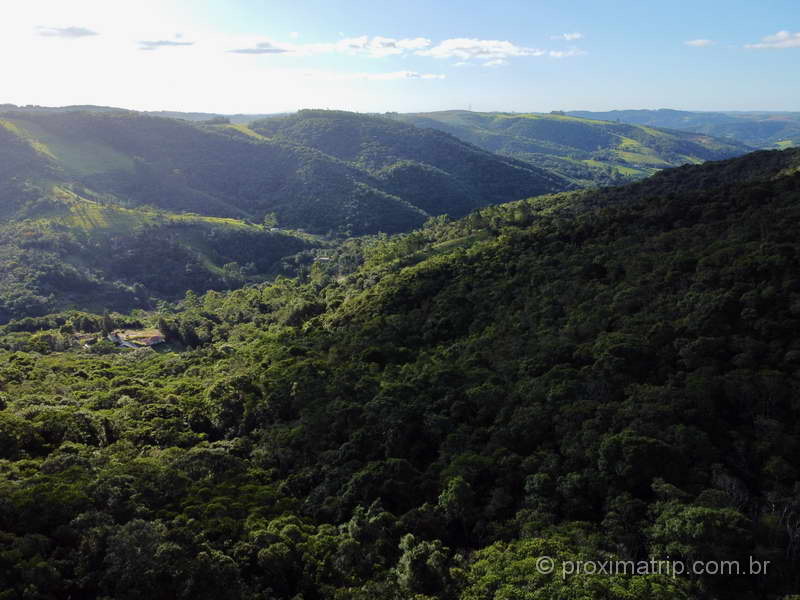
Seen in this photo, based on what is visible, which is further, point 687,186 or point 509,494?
point 687,186

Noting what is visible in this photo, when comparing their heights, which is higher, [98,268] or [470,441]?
[470,441]

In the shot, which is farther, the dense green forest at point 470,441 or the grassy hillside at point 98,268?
the grassy hillside at point 98,268

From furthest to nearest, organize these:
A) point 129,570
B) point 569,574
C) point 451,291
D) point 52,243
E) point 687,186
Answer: point 52,243 → point 687,186 → point 451,291 → point 129,570 → point 569,574

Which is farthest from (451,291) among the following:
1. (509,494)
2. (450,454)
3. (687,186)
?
(687,186)

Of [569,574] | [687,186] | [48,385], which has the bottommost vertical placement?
[48,385]

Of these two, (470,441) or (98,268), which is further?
(98,268)

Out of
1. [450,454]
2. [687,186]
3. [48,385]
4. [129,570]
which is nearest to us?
[129,570]

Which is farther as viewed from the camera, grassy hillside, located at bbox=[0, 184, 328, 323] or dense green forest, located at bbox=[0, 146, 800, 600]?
grassy hillside, located at bbox=[0, 184, 328, 323]

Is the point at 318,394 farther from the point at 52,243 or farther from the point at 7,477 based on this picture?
the point at 52,243
